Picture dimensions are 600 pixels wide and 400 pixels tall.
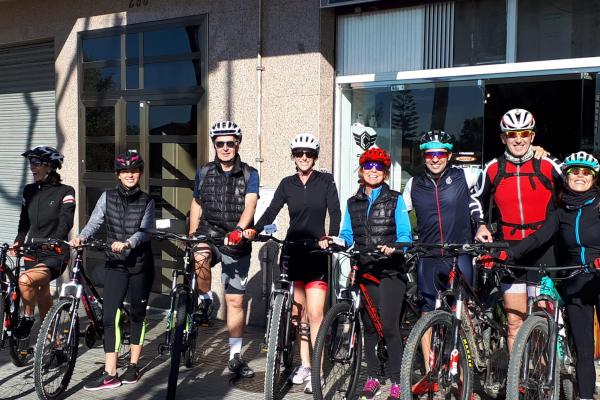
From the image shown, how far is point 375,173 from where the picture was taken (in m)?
5.73

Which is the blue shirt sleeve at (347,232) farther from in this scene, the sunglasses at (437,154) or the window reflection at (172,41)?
the window reflection at (172,41)

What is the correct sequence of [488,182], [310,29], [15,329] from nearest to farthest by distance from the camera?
[488,182]
[15,329]
[310,29]

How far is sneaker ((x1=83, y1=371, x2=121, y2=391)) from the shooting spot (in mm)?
6195

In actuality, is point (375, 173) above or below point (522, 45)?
below

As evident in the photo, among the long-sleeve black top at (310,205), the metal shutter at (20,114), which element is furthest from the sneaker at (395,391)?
the metal shutter at (20,114)

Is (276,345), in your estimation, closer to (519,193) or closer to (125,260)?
(125,260)

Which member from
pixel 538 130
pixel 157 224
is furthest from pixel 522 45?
pixel 157 224

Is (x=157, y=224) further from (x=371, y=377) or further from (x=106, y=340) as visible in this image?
(x=371, y=377)

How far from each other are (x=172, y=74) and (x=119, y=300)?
4.04 metres

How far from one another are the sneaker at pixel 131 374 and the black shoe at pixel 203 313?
0.67 m

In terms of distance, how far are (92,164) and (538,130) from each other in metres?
6.04

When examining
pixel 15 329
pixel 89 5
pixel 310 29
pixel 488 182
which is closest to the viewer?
pixel 488 182

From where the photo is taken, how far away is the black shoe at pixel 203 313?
20.8 feet

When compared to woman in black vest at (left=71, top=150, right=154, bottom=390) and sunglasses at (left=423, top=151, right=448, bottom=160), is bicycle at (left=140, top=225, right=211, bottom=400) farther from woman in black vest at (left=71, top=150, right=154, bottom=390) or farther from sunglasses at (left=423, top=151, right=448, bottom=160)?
sunglasses at (left=423, top=151, right=448, bottom=160)
